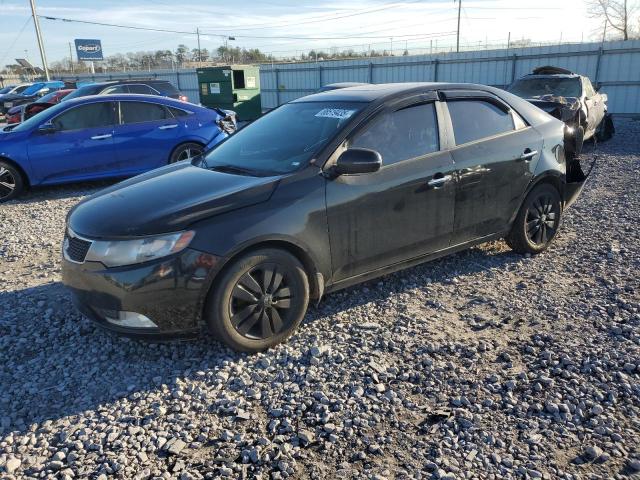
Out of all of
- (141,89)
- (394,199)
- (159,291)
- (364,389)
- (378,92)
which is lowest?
(364,389)

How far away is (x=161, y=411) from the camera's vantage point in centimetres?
296

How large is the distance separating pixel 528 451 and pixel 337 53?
164 feet

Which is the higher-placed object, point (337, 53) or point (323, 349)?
point (337, 53)

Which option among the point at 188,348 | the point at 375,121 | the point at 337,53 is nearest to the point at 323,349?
the point at 188,348

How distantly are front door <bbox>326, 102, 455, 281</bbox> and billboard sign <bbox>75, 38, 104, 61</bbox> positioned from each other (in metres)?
64.5

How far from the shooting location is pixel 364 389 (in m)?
3.12

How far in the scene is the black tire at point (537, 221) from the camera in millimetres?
4993

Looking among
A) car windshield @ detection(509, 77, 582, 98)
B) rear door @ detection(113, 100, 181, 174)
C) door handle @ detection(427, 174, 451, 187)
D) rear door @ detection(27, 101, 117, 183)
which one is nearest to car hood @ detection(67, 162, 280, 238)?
door handle @ detection(427, 174, 451, 187)

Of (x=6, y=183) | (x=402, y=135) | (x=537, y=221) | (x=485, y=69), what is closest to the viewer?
(x=402, y=135)

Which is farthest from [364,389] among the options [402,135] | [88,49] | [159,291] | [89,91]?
[88,49]

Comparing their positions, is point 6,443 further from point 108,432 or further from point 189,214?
point 189,214

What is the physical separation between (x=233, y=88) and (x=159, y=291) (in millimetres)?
16879

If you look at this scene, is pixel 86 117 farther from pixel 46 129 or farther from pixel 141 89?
pixel 141 89

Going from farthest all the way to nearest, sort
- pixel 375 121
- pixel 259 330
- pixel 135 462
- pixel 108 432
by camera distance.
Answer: pixel 375 121 < pixel 259 330 < pixel 108 432 < pixel 135 462
